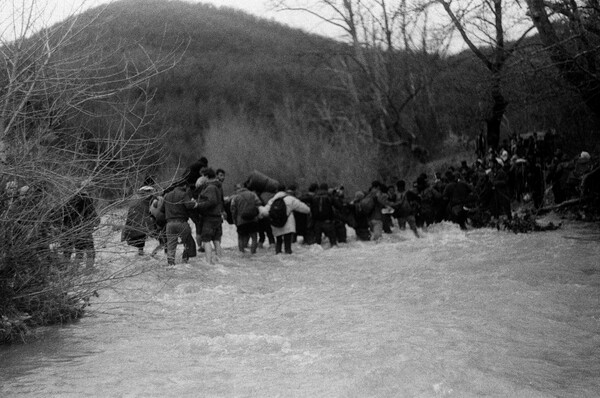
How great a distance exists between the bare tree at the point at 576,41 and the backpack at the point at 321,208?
5673 millimetres

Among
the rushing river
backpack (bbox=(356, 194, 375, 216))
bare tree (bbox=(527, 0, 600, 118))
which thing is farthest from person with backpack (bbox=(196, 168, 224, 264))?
bare tree (bbox=(527, 0, 600, 118))

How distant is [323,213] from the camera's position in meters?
18.9

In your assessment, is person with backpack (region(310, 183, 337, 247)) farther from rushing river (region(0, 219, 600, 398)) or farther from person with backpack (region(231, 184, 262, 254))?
rushing river (region(0, 219, 600, 398))

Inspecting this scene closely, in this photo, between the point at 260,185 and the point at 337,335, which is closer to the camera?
the point at 337,335

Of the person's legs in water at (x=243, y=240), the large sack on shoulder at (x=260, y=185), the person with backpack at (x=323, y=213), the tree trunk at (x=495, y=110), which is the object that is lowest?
the person's legs in water at (x=243, y=240)

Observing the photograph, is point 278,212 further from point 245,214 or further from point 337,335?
point 337,335

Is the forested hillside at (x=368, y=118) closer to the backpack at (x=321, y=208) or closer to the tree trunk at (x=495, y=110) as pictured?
the tree trunk at (x=495, y=110)

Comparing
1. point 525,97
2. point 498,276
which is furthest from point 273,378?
point 525,97

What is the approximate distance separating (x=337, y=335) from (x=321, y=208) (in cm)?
917

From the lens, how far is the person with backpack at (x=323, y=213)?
18.9 metres

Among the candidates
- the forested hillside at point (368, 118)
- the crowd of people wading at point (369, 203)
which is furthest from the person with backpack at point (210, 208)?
the forested hillside at point (368, 118)

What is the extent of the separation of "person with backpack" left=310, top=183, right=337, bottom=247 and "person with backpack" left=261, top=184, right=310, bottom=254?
1.41ft

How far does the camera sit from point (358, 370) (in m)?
8.13

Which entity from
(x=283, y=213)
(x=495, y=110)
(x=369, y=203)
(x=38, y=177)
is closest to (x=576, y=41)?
(x=369, y=203)
